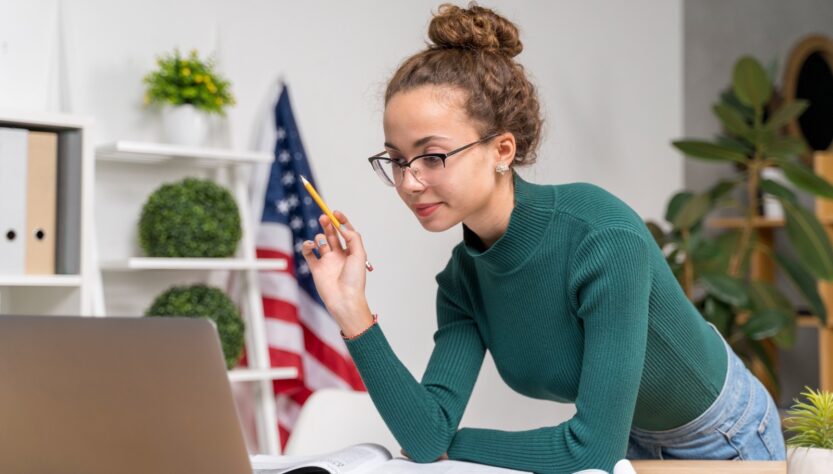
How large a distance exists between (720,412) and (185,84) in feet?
5.70

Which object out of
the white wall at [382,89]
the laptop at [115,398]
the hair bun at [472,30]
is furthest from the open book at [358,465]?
the white wall at [382,89]

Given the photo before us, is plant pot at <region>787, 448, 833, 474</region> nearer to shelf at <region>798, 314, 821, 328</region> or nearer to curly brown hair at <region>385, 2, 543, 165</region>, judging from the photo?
curly brown hair at <region>385, 2, 543, 165</region>

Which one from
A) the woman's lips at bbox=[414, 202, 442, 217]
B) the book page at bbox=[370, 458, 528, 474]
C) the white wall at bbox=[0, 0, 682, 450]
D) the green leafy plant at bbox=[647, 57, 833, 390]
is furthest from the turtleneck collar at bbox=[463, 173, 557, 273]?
the green leafy plant at bbox=[647, 57, 833, 390]

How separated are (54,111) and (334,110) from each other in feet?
2.91

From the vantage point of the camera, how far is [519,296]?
1408 millimetres

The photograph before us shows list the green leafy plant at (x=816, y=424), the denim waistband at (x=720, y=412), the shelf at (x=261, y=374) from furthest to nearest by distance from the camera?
the shelf at (x=261, y=374)
the denim waistband at (x=720, y=412)
the green leafy plant at (x=816, y=424)

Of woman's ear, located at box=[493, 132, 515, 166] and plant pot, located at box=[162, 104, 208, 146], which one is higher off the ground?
plant pot, located at box=[162, 104, 208, 146]

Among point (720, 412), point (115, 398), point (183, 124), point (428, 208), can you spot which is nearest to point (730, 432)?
point (720, 412)

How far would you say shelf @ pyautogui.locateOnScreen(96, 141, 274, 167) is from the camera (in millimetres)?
2537

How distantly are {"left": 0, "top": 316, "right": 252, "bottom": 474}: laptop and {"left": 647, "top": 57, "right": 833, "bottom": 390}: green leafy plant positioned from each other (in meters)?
2.75

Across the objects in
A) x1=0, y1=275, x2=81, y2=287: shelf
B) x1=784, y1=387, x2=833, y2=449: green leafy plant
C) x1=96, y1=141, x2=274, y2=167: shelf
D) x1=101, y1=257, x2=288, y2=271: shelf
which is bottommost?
x1=784, y1=387, x2=833, y2=449: green leafy plant

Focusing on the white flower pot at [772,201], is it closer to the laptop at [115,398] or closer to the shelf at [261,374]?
the shelf at [261,374]

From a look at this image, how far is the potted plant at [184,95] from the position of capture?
2656 mm

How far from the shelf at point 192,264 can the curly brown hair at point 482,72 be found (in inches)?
50.6
